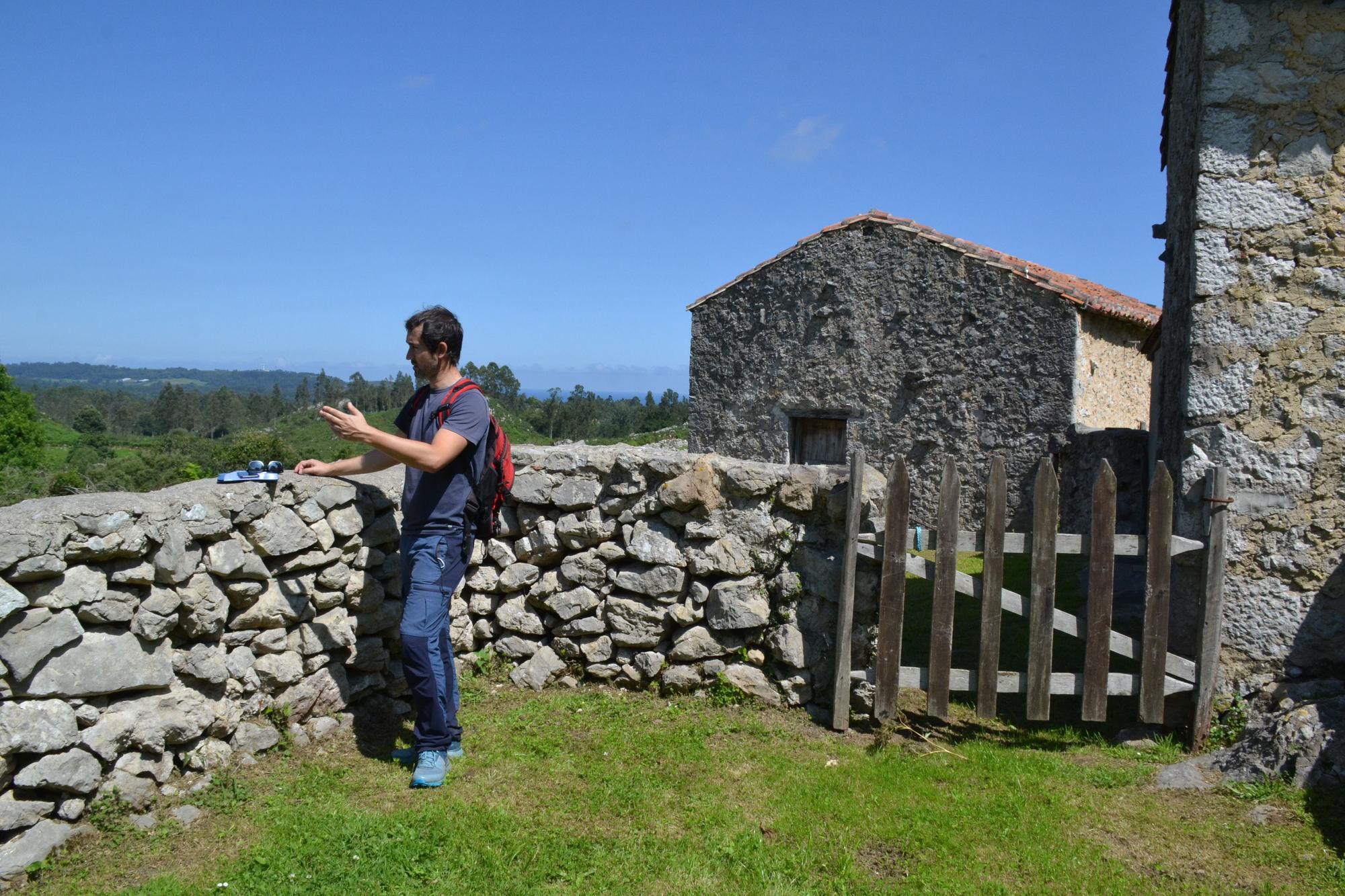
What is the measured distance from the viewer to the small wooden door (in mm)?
12898

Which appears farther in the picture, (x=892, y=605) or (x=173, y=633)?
(x=892, y=605)

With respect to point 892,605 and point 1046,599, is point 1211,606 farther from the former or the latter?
point 892,605

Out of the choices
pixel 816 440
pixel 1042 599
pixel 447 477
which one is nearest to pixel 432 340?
pixel 447 477

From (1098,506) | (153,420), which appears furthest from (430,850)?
(153,420)

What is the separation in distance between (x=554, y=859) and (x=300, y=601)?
1.79m

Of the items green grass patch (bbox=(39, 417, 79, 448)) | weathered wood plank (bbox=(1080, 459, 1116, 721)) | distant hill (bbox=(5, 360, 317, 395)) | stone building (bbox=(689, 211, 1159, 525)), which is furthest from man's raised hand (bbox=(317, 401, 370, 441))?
distant hill (bbox=(5, 360, 317, 395))

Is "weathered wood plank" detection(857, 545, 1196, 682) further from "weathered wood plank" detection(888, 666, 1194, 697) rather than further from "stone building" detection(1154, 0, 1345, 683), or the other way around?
"stone building" detection(1154, 0, 1345, 683)

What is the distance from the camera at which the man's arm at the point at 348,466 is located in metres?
4.41

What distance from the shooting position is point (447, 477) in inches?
161

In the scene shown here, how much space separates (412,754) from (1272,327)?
196 inches

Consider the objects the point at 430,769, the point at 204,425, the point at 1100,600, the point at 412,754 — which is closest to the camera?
the point at 430,769

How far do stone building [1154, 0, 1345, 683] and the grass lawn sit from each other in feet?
3.50

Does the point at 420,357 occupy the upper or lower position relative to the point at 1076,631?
upper

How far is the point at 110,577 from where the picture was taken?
3.46 m
